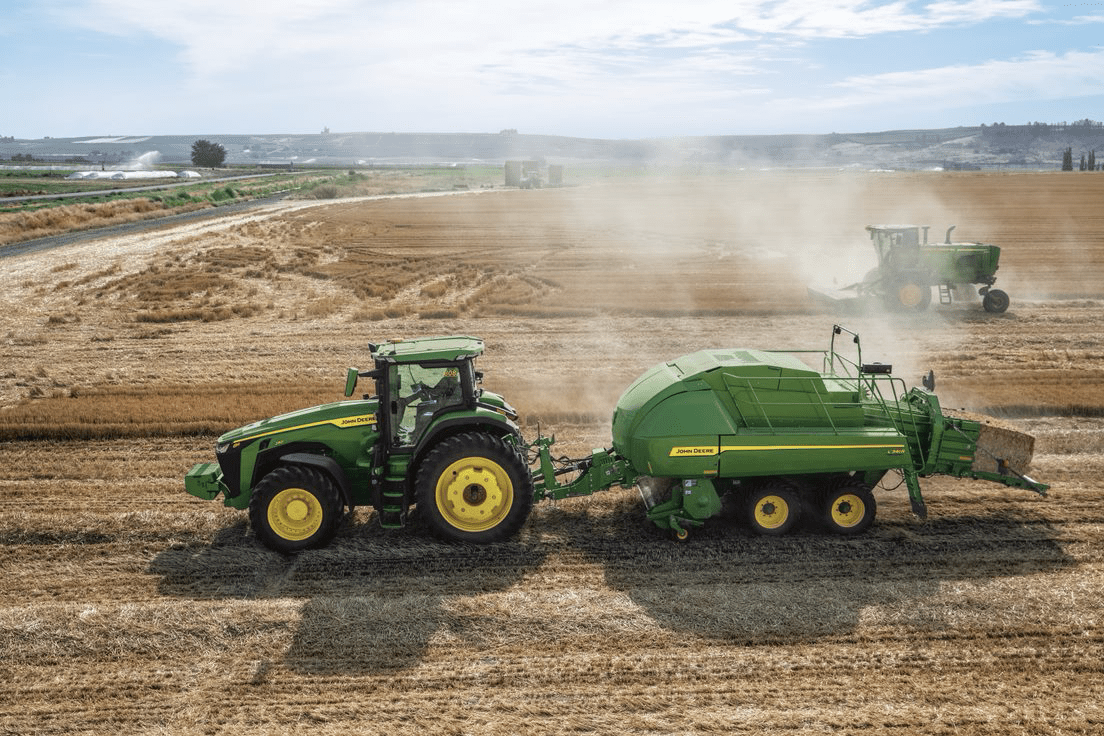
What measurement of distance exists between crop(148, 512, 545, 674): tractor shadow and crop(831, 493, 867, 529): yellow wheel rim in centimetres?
345

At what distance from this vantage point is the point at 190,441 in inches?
535

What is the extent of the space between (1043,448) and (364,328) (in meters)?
15.8

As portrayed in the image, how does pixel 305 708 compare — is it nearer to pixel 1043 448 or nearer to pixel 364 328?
pixel 1043 448

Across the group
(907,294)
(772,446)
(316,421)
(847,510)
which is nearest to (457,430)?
(316,421)

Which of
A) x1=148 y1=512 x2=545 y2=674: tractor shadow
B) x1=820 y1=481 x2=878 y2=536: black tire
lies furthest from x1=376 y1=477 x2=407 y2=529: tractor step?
x1=820 y1=481 x2=878 y2=536: black tire

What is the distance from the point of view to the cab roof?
9.23 metres

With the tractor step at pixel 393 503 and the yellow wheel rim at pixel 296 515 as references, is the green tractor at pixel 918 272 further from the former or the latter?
the yellow wheel rim at pixel 296 515

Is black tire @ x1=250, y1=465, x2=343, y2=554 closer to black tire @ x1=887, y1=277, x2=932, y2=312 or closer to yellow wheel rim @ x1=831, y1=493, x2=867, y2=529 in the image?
yellow wheel rim @ x1=831, y1=493, x2=867, y2=529

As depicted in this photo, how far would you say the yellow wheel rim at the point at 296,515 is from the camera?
30.6ft

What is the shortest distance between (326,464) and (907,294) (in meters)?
19.3

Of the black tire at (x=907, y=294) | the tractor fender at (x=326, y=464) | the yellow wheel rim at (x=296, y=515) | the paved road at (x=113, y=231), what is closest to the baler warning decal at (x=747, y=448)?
the tractor fender at (x=326, y=464)

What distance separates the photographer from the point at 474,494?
939 centimetres

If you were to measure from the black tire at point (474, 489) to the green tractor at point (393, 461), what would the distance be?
0.01m

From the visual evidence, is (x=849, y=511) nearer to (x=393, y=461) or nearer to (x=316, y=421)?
(x=393, y=461)
